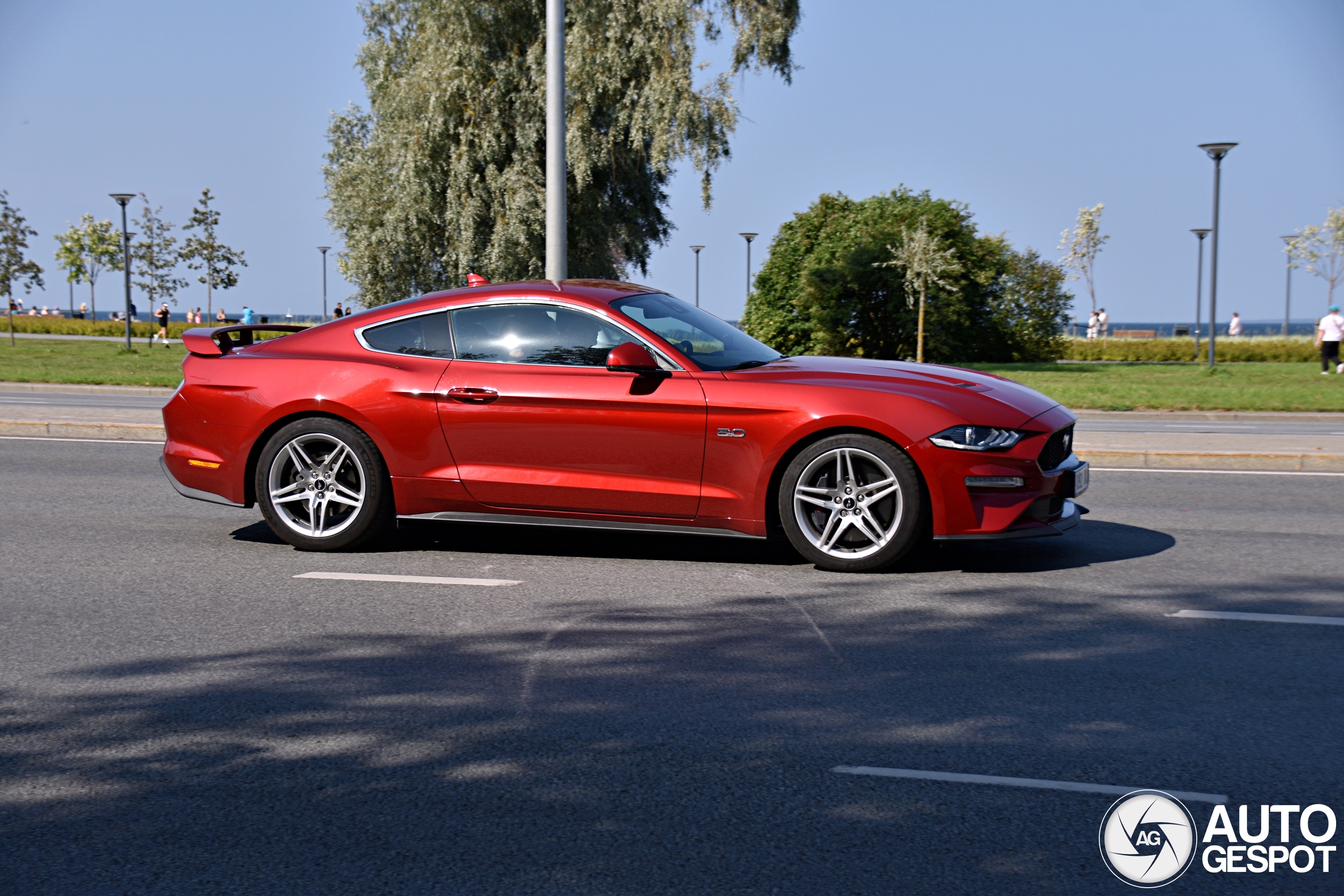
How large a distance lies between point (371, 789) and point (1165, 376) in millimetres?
26608

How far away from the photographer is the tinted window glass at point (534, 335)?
6.83 metres

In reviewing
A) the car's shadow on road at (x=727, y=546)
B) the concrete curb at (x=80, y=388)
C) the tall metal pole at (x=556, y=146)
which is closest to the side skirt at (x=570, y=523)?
the car's shadow on road at (x=727, y=546)

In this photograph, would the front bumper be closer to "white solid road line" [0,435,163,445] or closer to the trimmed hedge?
"white solid road line" [0,435,163,445]

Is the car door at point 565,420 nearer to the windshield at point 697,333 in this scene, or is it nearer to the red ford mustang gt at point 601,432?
the red ford mustang gt at point 601,432

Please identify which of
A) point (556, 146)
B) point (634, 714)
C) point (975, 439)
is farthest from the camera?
point (556, 146)

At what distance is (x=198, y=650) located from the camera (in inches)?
197

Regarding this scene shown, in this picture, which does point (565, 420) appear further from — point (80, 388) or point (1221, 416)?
point (80, 388)

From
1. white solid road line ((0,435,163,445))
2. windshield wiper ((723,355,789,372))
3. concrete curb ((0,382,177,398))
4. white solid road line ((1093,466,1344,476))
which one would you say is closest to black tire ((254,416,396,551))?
windshield wiper ((723,355,789,372))

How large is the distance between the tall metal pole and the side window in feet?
17.9

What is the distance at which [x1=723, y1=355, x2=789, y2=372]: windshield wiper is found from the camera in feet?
22.3

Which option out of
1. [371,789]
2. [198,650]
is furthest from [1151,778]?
[198,650]

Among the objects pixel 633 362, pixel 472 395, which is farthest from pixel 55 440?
pixel 633 362

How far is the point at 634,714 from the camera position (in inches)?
167

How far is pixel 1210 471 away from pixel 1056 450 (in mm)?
4998
